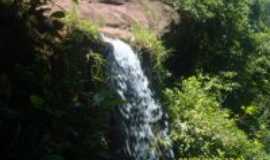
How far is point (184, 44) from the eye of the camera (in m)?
9.55

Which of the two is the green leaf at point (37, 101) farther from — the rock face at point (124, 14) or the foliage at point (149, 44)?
the foliage at point (149, 44)

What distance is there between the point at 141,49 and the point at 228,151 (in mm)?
2162

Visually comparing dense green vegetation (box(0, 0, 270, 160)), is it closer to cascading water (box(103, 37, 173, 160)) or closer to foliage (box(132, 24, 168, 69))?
foliage (box(132, 24, 168, 69))

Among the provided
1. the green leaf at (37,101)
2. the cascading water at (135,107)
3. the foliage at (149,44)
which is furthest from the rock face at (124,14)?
the green leaf at (37,101)

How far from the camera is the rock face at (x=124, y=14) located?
6625mm

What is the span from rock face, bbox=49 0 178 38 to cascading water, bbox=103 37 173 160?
61 centimetres

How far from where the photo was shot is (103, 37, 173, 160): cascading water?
557 centimetres

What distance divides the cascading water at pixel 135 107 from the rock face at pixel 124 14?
614mm

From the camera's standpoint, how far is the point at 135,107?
590 centimetres

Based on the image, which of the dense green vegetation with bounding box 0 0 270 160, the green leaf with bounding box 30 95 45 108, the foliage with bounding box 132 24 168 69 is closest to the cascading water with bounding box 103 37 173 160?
the dense green vegetation with bounding box 0 0 270 160

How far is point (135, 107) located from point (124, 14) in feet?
6.94

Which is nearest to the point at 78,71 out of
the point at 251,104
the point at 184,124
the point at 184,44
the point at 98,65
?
the point at 98,65

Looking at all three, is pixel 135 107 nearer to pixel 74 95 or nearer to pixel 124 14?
pixel 74 95

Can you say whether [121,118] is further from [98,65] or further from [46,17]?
[46,17]
